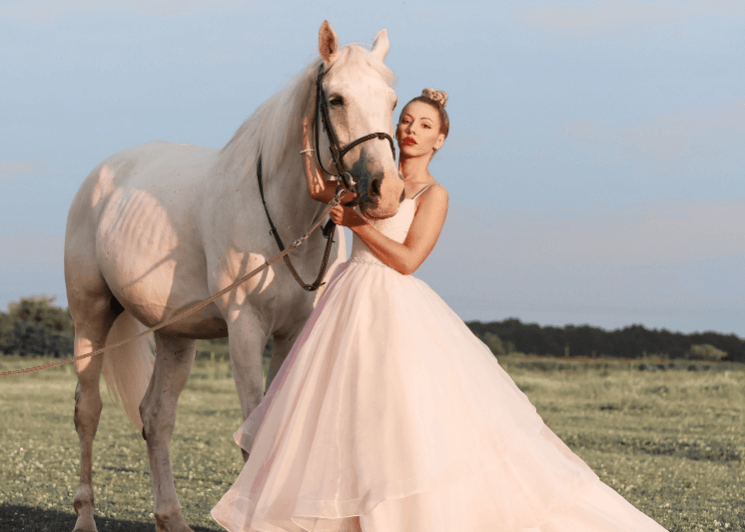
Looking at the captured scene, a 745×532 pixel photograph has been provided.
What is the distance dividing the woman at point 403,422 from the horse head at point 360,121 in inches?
6.8

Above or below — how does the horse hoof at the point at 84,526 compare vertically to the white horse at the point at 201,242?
below

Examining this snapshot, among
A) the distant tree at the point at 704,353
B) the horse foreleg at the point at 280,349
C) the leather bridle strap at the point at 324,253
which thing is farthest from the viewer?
the distant tree at the point at 704,353

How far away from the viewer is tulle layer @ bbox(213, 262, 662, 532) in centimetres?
299

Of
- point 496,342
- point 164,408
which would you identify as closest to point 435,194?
point 164,408

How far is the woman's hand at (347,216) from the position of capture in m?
3.31

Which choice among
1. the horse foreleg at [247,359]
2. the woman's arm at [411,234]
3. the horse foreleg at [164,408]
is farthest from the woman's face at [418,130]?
the horse foreleg at [164,408]

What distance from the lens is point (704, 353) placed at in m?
19.7

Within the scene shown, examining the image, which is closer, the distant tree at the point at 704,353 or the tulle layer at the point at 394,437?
the tulle layer at the point at 394,437

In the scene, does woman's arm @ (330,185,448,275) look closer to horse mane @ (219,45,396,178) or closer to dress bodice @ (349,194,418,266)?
dress bodice @ (349,194,418,266)

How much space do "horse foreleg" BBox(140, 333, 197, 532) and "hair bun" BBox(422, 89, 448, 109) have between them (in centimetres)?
327

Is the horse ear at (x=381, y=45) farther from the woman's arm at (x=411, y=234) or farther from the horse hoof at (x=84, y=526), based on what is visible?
the horse hoof at (x=84, y=526)

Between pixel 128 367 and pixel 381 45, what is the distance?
400 cm

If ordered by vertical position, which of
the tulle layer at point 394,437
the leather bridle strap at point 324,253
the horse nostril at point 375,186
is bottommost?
the tulle layer at point 394,437

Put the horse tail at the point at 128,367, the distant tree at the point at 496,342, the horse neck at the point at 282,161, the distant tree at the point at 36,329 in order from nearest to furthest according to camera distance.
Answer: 1. the horse neck at the point at 282,161
2. the horse tail at the point at 128,367
3. the distant tree at the point at 496,342
4. the distant tree at the point at 36,329
